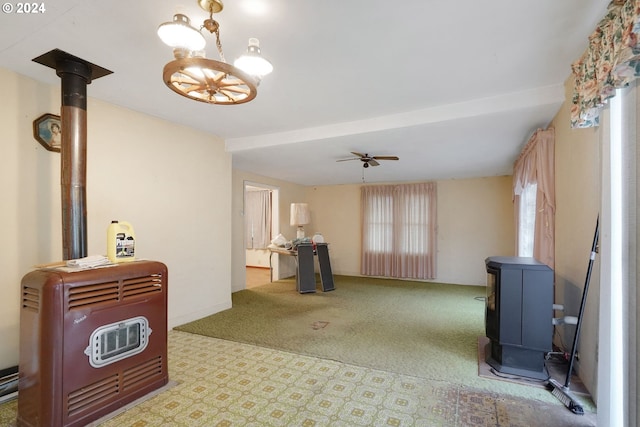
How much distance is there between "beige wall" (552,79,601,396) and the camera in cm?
203

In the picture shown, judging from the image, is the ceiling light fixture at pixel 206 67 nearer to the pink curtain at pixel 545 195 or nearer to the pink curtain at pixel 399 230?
the pink curtain at pixel 545 195

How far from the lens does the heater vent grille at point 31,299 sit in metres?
1.67

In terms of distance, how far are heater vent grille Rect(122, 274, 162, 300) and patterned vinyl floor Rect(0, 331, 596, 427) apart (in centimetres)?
72

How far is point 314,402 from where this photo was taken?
2.02 meters

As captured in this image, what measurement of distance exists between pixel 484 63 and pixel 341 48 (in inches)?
41.7

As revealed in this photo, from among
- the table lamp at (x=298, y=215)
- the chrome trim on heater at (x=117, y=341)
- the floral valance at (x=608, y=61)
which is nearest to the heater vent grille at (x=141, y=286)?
the chrome trim on heater at (x=117, y=341)

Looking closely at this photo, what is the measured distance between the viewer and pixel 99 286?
1.83 metres

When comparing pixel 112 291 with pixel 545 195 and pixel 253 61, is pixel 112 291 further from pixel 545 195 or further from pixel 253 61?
pixel 545 195

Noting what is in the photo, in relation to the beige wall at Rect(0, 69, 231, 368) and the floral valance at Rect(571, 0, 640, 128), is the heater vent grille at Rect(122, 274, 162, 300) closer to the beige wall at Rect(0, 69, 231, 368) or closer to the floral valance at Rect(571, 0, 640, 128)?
the beige wall at Rect(0, 69, 231, 368)

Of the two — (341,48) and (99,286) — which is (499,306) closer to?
(341,48)

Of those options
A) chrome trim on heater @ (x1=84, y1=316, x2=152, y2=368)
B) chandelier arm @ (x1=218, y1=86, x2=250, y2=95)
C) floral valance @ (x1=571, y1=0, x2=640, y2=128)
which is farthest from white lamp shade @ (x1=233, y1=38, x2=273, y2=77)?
chrome trim on heater @ (x1=84, y1=316, x2=152, y2=368)

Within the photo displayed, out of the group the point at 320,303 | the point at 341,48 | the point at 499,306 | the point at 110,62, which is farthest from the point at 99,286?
the point at 320,303

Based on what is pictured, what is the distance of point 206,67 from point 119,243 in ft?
4.61

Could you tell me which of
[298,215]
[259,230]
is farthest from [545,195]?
[259,230]
